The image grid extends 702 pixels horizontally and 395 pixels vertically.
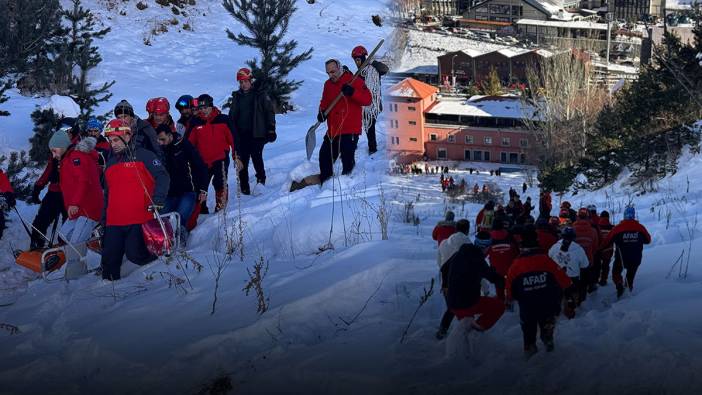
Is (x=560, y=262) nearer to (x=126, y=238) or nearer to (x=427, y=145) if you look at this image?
(x=427, y=145)

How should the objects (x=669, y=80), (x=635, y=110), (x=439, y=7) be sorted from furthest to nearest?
(x=669, y=80) < (x=635, y=110) < (x=439, y=7)

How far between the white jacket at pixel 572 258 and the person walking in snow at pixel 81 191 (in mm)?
4064

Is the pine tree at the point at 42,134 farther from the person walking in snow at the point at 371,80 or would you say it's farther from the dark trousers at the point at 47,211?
the person walking in snow at the point at 371,80

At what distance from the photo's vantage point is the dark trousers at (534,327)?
4.86m

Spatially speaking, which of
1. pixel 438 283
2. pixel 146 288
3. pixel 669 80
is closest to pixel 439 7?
pixel 438 283

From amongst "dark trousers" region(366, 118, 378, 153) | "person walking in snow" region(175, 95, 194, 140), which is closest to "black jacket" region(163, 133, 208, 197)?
"person walking in snow" region(175, 95, 194, 140)

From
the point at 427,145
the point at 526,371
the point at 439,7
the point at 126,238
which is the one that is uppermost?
the point at 439,7

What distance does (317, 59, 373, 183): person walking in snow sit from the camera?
757 centimetres

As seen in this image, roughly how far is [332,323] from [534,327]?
1.31m

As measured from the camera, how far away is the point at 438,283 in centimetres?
575

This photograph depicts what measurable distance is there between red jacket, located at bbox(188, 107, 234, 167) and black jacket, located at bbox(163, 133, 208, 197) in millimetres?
757

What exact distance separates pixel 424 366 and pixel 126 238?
288 cm

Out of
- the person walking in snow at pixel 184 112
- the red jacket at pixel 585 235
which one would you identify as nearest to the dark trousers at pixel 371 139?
the person walking in snow at pixel 184 112

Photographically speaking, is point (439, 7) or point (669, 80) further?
point (669, 80)
